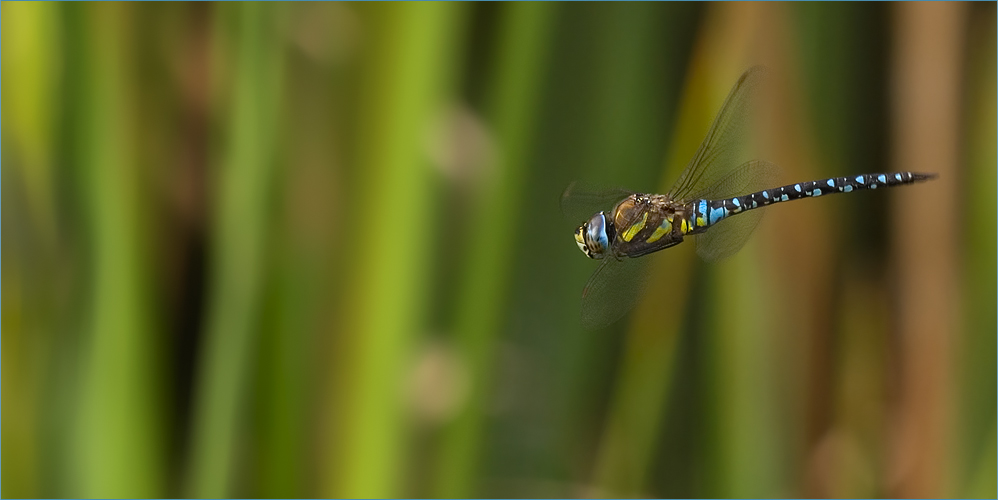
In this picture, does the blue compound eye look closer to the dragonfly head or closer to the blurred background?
the dragonfly head

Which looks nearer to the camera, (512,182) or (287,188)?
(512,182)

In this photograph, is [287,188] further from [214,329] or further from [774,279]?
[774,279]

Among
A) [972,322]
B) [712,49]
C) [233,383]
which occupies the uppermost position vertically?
[712,49]

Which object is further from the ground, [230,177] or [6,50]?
[6,50]

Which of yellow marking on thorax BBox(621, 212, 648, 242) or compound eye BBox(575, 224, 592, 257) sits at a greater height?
yellow marking on thorax BBox(621, 212, 648, 242)

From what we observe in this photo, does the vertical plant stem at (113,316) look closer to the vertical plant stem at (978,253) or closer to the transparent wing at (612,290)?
the transparent wing at (612,290)

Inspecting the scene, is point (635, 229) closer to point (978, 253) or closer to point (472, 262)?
point (472, 262)

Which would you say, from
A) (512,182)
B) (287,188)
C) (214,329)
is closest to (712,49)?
(512,182)

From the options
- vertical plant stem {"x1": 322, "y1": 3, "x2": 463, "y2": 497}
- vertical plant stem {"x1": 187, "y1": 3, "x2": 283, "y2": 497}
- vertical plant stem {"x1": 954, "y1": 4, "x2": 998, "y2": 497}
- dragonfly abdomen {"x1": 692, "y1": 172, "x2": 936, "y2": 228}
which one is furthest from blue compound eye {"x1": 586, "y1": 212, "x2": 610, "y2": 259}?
vertical plant stem {"x1": 954, "y1": 4, "x2": 998, "y2": 497}
